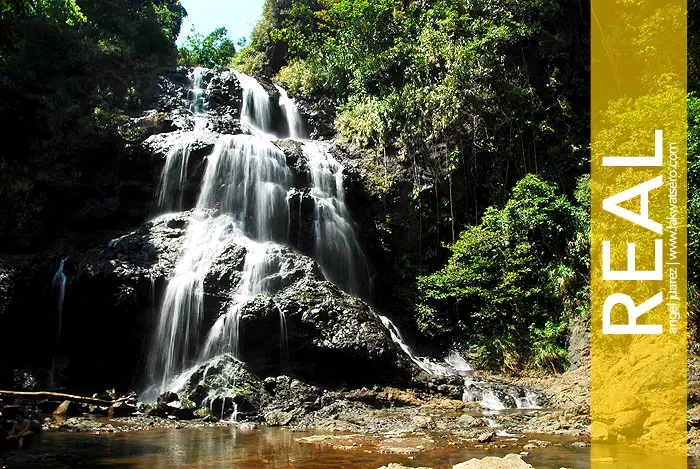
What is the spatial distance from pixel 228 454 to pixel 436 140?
1266cm

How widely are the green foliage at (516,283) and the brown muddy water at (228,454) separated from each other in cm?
648

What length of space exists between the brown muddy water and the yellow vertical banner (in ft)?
3.21

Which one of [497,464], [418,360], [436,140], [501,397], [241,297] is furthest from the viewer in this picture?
[436,140]

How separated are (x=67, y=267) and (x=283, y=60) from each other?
1593 cm

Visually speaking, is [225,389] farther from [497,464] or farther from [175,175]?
[175,175]

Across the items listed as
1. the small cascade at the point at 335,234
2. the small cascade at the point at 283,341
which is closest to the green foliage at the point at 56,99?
the small cascade at the point at 335,234

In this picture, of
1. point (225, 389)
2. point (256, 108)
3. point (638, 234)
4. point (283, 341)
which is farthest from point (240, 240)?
point (638, 234)

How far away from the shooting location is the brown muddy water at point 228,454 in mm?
5426

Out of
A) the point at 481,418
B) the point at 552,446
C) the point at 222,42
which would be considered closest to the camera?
the point at 552,446

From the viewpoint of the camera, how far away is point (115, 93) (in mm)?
18516

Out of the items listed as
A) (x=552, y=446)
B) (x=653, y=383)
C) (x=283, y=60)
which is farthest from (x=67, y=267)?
(x=283, y=60)

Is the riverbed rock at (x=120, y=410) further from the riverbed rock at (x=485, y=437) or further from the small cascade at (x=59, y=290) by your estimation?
the riverbed rock at (x=485, y=437)

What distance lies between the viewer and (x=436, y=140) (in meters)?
16.8

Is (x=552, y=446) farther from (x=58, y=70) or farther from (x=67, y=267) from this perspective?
(x=58, y=70)
